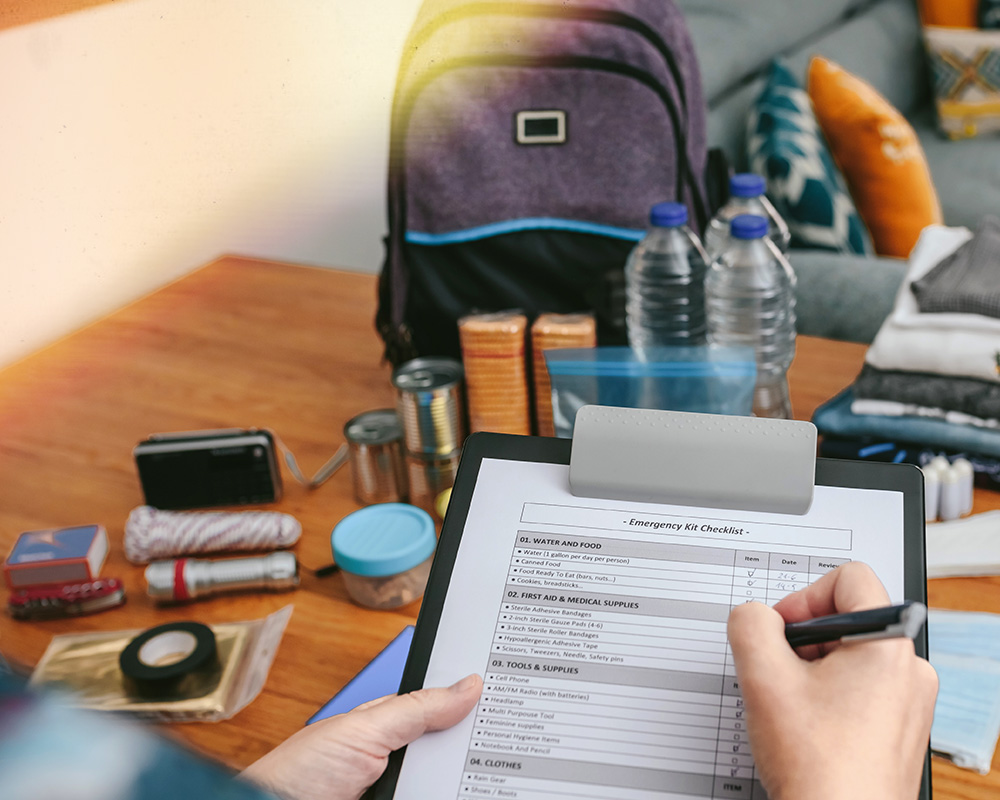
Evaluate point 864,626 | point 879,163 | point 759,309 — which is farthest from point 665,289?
point 879,163

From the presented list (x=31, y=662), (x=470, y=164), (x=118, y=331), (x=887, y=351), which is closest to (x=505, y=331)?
(x=470, y=164)

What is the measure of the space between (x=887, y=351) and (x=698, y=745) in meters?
0.65

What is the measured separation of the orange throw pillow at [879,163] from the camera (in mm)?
1842

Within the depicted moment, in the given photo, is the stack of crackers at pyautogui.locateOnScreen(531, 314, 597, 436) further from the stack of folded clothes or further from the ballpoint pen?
the ballpoint pen

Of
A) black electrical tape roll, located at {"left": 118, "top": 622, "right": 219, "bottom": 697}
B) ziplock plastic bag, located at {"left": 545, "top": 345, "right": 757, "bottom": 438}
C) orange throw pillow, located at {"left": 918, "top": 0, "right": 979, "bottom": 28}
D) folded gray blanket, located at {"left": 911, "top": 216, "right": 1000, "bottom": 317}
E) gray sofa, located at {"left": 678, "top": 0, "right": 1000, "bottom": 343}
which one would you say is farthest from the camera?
orange throw pillow, located at {"left": 918, "top": 0, "right": 979, "bottom": 28}

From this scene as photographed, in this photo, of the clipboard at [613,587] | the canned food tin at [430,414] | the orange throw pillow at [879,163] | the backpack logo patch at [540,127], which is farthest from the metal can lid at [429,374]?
the orange throw pillow at [879,163]

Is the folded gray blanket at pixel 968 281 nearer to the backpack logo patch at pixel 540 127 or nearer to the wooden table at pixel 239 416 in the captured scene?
the wooden table at pixel 239 416

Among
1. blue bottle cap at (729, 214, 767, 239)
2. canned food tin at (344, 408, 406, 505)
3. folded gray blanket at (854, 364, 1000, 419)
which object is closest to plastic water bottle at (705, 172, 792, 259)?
blue bottle cap at (729, 214, 767, 239)

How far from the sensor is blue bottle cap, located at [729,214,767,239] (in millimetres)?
957

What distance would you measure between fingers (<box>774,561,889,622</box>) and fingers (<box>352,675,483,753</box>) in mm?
173

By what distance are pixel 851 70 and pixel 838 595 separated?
2144 millimetres

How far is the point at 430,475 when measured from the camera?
3.15 ft

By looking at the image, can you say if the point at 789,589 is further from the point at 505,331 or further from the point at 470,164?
the point at 470,164

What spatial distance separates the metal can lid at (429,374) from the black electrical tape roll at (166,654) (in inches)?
12.1
